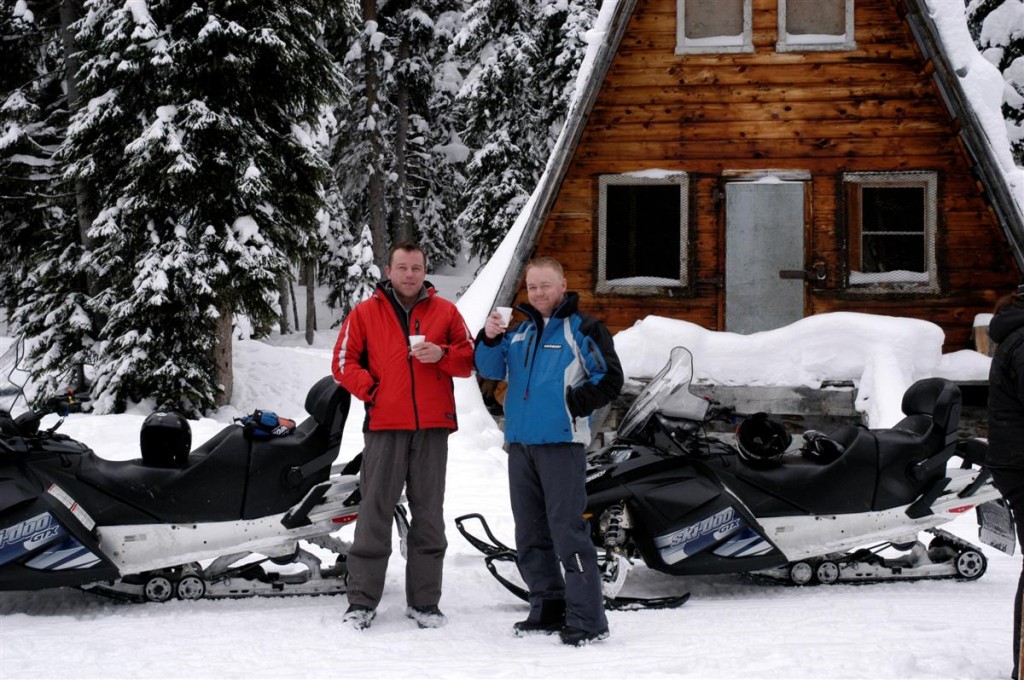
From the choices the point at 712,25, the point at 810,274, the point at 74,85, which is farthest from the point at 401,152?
the point at 810,274

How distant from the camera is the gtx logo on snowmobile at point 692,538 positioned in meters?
4.92

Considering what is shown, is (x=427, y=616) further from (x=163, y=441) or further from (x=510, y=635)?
(x=163, y=441)

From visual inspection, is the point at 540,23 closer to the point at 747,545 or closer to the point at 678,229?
the point at 678,229

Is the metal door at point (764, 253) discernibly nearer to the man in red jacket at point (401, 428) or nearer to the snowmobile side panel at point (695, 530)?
the snowmobile side panel at point (695, 530)

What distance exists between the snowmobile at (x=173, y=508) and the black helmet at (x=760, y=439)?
5.96 ft

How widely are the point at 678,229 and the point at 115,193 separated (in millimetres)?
7372

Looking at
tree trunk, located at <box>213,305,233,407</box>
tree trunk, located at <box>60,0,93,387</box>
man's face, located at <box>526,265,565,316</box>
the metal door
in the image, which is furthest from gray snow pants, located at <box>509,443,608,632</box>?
tree trunk, located at <box>60,0,93,387</box>

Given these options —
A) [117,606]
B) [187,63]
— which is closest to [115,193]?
[187,63]

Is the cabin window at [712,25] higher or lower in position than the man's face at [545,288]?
higher

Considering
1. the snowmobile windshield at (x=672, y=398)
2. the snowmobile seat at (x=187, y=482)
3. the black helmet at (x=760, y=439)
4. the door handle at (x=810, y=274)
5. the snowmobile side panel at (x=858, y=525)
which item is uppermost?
the door handle at (x=810, y=274)

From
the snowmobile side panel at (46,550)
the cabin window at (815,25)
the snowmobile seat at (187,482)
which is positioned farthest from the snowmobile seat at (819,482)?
the cabin window at (815,25)

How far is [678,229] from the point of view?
11.6 meters

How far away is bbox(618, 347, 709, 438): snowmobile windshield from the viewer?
4926mm

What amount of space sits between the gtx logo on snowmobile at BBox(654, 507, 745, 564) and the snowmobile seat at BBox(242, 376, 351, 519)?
1.75 meters
